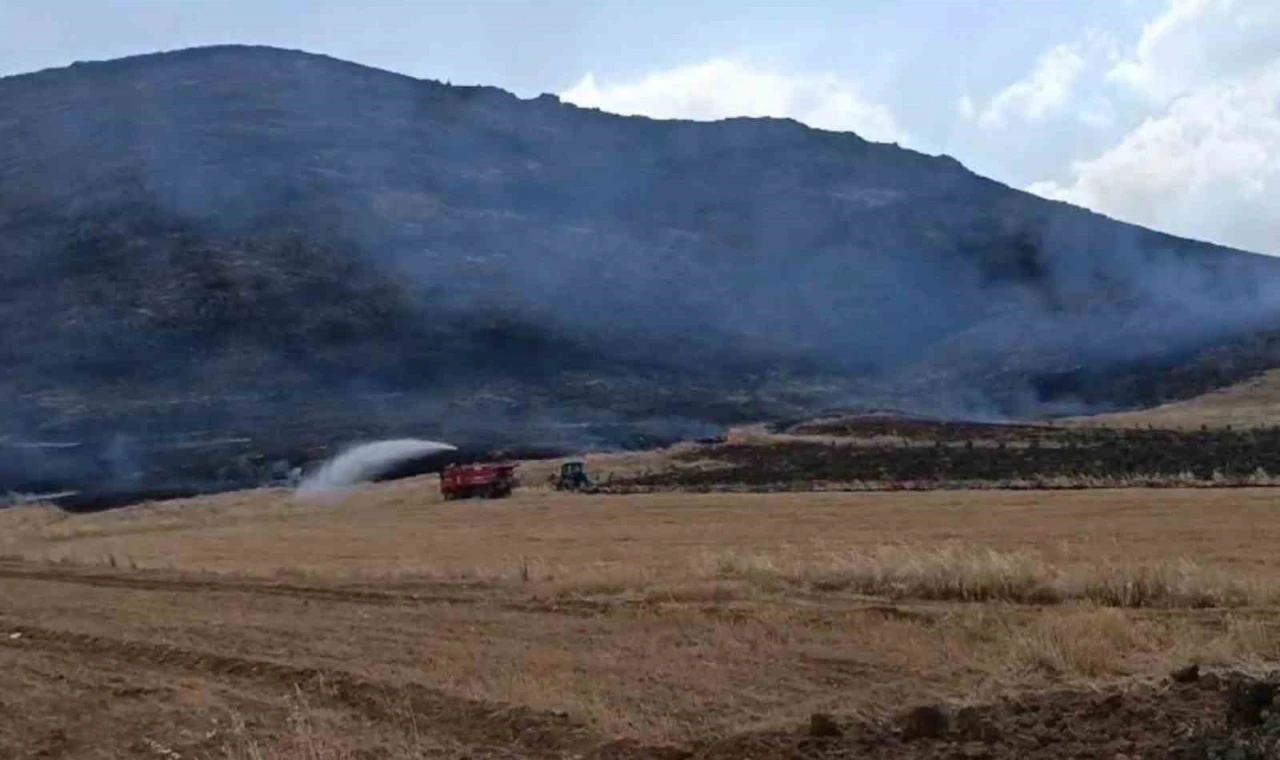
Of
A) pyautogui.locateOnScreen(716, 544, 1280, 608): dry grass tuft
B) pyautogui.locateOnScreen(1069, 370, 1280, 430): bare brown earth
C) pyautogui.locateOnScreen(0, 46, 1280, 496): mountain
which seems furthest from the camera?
pyautogui.locateOnScreen(0, 46, 1280, 496): mountain

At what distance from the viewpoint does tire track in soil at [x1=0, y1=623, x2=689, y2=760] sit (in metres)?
10.1

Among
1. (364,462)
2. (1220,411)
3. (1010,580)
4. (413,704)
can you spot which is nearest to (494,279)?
(364,462)

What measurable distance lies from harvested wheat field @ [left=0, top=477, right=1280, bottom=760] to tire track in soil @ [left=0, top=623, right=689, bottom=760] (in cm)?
4

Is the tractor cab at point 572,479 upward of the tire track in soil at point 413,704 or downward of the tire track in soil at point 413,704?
upward

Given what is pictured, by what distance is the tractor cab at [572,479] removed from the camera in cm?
5422

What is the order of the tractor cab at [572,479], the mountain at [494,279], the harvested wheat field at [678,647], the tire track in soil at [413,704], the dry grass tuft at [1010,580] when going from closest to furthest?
the harvested wheat field at [678,647]
the tire track in soil at [413,704]
the dry grass tuft at [1010,580]
the tractor cab at [572,479]
the mountain at [494,279]

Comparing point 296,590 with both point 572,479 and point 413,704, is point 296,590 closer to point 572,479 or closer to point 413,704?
point 413,704

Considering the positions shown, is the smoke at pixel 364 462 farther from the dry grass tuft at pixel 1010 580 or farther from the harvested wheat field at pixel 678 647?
the dry grass tuft at pixel 1010 580

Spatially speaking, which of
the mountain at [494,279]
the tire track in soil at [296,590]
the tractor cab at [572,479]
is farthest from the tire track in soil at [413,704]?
the mountain at [494,279]

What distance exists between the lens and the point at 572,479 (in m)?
54.5

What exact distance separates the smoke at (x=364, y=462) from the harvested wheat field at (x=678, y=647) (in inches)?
1176

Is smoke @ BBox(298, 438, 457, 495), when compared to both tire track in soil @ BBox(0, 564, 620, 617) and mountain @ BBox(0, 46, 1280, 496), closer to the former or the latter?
mountain @ BBox(0, 46, 1280, 496)

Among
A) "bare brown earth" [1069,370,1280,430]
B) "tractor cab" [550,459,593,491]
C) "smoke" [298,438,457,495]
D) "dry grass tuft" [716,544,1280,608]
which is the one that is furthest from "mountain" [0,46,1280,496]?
"dry grass tuft" [716,544,1280,608]

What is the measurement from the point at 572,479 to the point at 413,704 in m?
42.6
